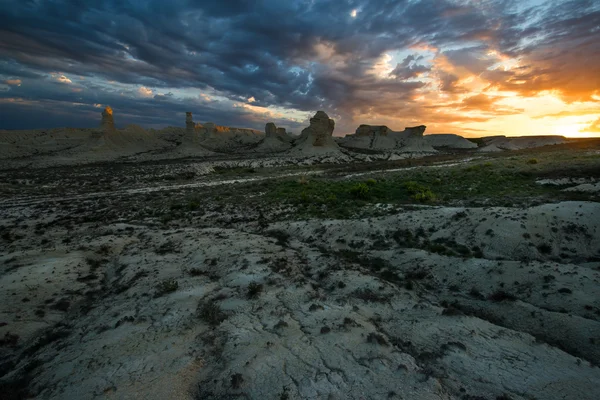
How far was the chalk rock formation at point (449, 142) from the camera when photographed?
142550mm

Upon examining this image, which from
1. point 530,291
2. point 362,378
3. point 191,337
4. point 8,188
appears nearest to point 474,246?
point 530,291

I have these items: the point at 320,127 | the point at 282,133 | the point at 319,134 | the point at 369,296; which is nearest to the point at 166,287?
the point at 369,296

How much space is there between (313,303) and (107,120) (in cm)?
11584

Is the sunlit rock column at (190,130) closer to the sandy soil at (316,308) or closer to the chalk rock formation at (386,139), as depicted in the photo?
the chalk rock formation at (386,139)

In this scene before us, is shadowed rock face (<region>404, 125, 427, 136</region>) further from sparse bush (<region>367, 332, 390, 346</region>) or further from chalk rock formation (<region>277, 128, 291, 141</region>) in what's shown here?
sparse bush (<region>367, 332, 390, 346</region>)

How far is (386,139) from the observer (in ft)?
429

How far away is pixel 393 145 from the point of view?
12662 centimetres

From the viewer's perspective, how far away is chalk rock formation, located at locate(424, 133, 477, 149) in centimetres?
14255

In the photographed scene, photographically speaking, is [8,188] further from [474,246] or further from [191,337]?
[474,246]

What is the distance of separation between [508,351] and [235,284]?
8.66m

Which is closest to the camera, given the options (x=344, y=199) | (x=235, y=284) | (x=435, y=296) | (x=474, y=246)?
(x=435, y=296)

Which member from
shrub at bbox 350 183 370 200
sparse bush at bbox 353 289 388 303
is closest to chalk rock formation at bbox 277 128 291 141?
shrub at bbox 350 183 370 200

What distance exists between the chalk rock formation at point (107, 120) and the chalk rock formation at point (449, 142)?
13620 cm

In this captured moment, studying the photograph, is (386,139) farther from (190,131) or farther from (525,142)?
(190,131)
